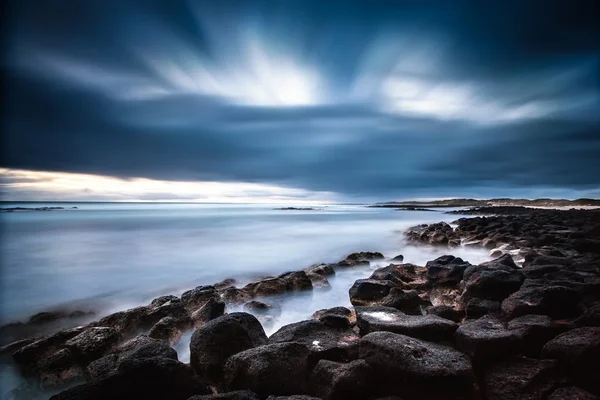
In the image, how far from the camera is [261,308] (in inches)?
232

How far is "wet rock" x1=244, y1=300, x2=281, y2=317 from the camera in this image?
19.0 feet

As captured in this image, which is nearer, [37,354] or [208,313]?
[37,354]

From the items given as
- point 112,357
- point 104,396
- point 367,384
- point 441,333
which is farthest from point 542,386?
point 112,357

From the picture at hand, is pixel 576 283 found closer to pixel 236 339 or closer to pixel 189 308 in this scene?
pixel 236 339

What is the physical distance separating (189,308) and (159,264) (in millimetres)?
6660

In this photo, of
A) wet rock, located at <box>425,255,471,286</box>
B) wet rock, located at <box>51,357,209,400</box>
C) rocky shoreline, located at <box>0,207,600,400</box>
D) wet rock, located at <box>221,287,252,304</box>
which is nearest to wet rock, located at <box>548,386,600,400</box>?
rocky shoreline, located at <box>0,207,600,400</box>

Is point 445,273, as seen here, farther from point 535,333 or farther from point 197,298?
point 197,298

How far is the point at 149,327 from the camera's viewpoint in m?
4.95

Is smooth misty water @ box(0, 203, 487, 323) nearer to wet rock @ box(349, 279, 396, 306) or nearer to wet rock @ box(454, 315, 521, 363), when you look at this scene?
wet rock @ box(349, 279, 396, 306)

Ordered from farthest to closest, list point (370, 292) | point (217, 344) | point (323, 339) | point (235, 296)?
1. point (235, 296)
2. point (370, 292)
3. point (323, 339)
4. point (217, 344)

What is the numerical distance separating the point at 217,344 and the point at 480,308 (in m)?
3.41

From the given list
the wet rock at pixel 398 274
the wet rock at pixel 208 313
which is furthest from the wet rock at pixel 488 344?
the wet rock at pixel 208 313

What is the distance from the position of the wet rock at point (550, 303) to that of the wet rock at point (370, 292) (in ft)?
6.73

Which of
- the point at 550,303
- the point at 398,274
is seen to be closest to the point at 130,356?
the point at 550,303
